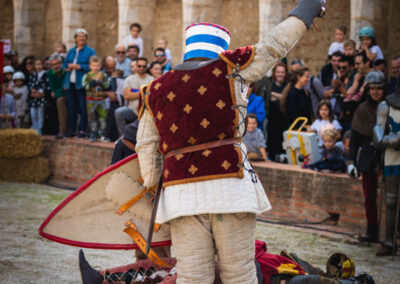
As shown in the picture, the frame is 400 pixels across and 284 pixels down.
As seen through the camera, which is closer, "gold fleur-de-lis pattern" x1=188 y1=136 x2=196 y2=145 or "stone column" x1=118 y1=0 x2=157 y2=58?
"gold fleur-de-lis pattern" x1=188 y1=136 x2=196 y2=145

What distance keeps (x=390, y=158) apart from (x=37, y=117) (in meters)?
8.21

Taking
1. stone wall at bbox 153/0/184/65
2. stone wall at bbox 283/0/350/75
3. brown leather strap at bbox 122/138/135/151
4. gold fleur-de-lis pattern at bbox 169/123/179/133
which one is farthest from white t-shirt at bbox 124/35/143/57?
gold fleur-de-lis pattern at bbox 169/123/179/133

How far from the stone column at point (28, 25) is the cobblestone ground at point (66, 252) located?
11051mm

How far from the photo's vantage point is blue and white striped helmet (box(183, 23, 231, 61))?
12.9ft

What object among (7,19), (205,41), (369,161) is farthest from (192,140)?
(7,19)

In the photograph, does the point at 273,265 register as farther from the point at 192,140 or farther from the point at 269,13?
the point at 269,13

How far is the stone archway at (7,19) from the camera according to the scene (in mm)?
23094

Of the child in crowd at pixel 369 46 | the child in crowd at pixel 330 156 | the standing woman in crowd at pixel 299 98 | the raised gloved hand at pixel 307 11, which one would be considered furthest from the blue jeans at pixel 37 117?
the raised gloved hand at pixel 307 11

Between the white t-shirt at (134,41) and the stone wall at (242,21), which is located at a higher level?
the stone wall at (242,21)

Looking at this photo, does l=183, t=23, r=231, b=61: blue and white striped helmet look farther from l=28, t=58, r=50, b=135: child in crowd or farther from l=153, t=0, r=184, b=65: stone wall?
l=153, t=0, r=184, b=65: stone wall

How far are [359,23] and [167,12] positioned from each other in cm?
891

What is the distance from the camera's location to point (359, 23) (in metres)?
11.0

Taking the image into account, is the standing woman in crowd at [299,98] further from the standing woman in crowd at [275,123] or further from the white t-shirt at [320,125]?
the white t-shirt at [320,125]

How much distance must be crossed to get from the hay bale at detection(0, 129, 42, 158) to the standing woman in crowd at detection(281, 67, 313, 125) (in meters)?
4.61
